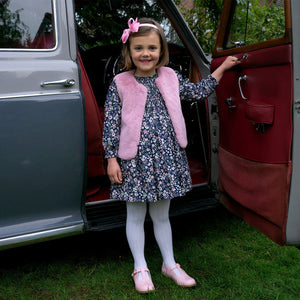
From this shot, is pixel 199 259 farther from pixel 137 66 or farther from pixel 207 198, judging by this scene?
pixel 137 66

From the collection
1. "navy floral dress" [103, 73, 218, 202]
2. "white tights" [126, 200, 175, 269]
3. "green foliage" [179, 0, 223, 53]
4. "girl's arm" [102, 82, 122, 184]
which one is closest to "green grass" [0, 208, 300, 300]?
"white tights" [126, 200, 175, 269]

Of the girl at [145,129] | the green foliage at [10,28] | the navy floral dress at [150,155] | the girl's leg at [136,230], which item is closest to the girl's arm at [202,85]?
the girl at [145,129]

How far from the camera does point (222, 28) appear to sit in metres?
2.53

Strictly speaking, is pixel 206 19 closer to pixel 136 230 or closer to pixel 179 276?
pixel 136 230

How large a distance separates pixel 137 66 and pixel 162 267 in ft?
3.95

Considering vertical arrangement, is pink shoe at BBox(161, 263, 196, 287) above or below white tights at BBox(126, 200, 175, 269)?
below

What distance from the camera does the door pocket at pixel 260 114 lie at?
1.88 metres

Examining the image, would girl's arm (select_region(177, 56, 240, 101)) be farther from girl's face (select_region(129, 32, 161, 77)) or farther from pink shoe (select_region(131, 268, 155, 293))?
pink shoe (select_region(131, 268, 155, 293))

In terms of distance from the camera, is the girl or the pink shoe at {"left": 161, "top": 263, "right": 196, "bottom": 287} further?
the pink shoe at {"left": 161, "top": 263, "right": 196, "bottom": 287}

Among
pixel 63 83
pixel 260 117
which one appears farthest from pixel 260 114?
pixel 63 83

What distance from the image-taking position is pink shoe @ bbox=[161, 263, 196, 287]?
214cm

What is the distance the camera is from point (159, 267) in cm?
239

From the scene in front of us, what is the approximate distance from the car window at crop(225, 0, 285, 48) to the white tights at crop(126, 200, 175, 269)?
1074mm

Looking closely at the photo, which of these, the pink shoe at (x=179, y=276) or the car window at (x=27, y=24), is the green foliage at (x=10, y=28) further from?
the pink shoe at (x=179, y=276)
